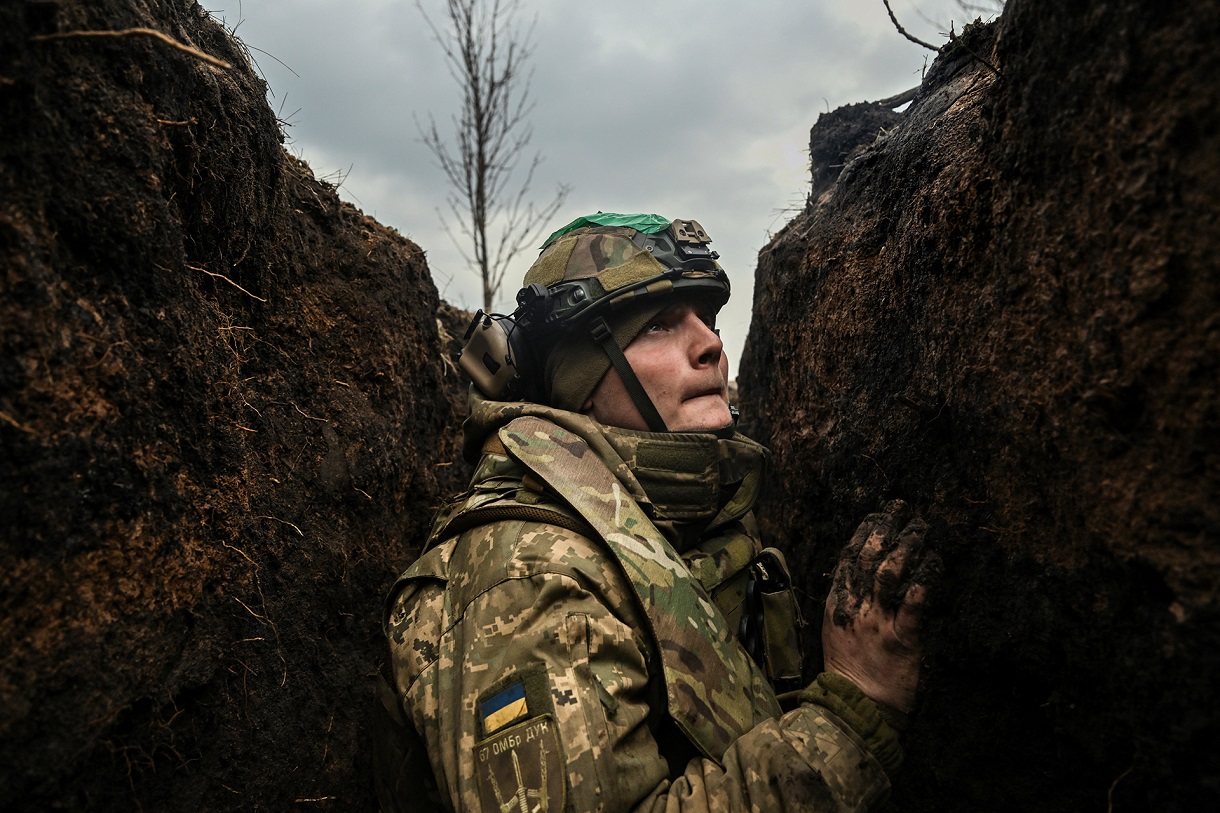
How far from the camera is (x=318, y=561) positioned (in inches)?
107

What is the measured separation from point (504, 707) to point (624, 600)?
46cm

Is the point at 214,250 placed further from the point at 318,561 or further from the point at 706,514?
the point at 706,514

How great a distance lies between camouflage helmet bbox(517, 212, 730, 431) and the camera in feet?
9.16

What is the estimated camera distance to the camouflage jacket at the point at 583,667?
1.83 metres

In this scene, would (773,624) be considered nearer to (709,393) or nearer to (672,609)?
(672,609)

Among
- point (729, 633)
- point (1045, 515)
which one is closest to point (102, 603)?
point (729, 633)

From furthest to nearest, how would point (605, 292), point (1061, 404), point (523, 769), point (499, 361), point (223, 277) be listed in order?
point (499, 361) → point (605, 292) → point (223, 277) → point (523, 769) → point (1061, 404)

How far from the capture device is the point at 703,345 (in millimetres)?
2836

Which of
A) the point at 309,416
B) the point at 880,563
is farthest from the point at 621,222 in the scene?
the point at 880,563

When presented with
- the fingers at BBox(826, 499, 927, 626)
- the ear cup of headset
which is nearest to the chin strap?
the ear cup of headset

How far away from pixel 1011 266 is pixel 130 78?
223 cm

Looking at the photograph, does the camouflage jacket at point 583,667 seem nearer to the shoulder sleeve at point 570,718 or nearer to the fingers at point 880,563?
the shoulder sleeve at point 570,718

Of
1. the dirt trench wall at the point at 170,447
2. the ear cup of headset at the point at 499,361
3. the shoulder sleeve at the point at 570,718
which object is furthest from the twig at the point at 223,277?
the shoulder sleeve at the point at 570,718

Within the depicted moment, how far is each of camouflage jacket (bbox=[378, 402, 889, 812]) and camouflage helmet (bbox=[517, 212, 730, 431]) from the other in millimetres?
268
